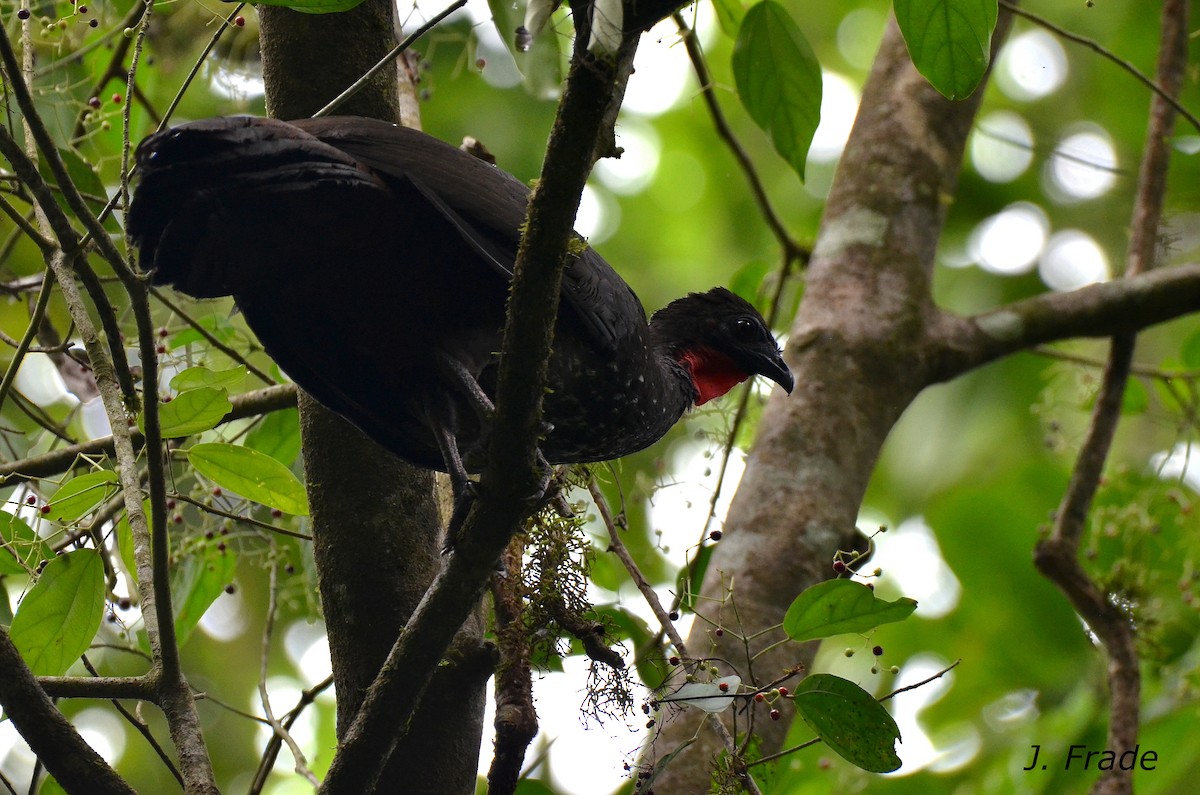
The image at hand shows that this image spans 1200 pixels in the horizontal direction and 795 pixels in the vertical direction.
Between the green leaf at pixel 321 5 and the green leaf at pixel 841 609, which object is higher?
the green leaf at pixel 321 5

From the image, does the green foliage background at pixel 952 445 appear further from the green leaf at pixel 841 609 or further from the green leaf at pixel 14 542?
the green leaf at pixel 841 609

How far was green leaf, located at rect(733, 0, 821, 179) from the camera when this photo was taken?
3062 millimetres

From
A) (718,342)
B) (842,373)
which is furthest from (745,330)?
(842,373)

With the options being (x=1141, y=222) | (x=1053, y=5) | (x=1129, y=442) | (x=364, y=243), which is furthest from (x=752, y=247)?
(x=364, y=243)

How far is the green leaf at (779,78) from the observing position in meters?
3.06

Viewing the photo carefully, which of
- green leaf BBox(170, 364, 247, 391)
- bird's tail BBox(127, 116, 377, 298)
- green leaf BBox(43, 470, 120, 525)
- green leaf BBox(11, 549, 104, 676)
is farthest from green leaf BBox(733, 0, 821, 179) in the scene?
green leaf BBox(11, 549, 104, 676)

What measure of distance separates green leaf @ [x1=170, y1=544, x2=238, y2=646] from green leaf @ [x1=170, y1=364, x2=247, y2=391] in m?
0.91

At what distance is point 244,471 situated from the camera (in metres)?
2.61

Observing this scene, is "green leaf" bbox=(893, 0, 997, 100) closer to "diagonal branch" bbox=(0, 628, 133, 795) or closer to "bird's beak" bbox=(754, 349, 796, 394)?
"bird's beak" bbox=(754, 349, 796, 394)

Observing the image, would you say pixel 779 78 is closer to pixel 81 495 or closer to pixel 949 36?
pixel 949 36

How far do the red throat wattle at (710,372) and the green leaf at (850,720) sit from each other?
151 centimetres

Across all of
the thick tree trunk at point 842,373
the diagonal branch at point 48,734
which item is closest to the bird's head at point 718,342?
the thick tree trunk at point 842,373

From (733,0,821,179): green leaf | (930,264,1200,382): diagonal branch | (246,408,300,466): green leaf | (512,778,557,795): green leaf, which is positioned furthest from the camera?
(930,264,1200,382): diagonal branch

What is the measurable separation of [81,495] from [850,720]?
1678 mm
